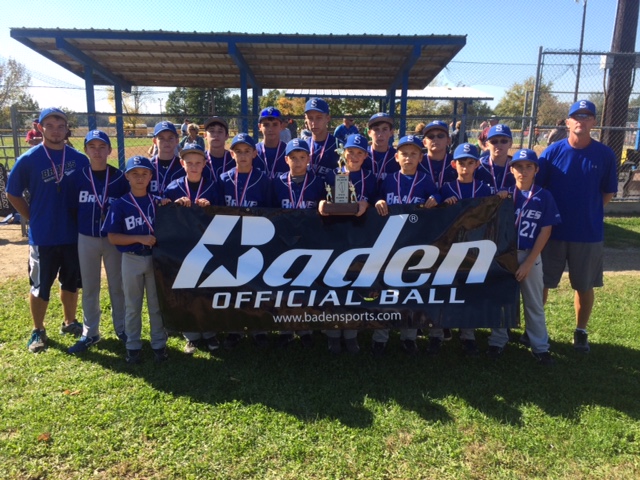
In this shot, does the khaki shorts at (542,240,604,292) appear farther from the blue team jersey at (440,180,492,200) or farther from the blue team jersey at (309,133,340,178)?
the blue team jersey at (309,133,340,178)

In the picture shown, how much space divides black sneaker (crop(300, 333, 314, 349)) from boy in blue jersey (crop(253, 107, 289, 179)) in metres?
1.64

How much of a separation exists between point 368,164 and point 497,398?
231 centimetres

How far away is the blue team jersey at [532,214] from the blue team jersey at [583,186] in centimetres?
40

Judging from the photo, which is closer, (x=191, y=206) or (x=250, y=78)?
(x=191, y=206)

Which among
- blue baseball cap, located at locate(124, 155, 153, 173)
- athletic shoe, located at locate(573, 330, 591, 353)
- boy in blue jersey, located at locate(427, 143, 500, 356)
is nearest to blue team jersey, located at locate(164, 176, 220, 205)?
blue baseball cap, located at locate(124, 155, 153, 173)

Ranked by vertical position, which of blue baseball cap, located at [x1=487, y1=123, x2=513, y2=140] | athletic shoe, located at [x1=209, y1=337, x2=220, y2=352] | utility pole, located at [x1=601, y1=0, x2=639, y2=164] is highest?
utility pole, located at [x1=601, y1=0, x2=639, y2=164]

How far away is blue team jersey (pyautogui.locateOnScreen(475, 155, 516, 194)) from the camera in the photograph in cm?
440

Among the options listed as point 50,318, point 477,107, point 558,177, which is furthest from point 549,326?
point 477,107

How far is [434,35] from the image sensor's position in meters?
8.61

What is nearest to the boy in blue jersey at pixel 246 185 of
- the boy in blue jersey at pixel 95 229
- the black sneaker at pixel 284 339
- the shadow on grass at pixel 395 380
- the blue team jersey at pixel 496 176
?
the black sneaker at pixel 284 339

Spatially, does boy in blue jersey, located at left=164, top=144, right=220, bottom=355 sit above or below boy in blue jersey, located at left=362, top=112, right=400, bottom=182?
below

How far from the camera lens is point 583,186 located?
4.31 meters

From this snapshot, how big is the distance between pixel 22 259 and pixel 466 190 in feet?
23.2

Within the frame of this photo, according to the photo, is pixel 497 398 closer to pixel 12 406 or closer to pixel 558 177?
pixel 558 177
